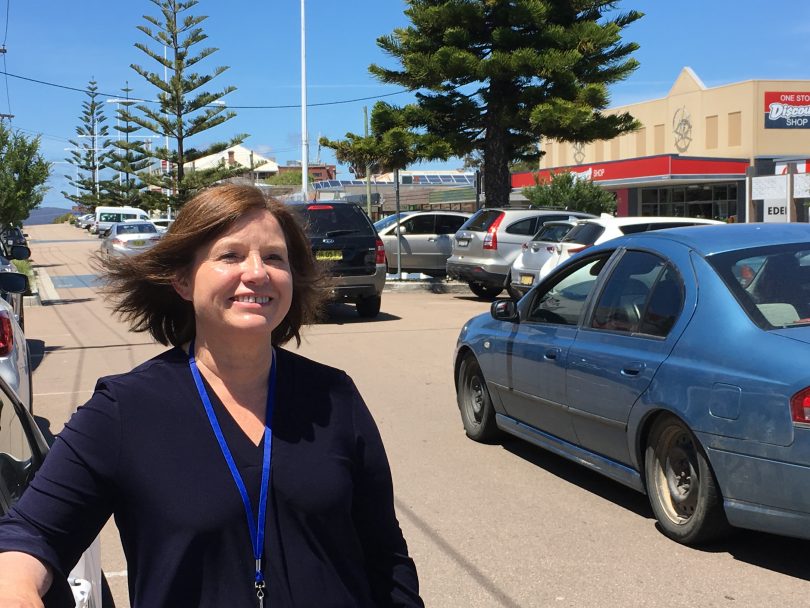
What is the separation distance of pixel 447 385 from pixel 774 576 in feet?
18.4

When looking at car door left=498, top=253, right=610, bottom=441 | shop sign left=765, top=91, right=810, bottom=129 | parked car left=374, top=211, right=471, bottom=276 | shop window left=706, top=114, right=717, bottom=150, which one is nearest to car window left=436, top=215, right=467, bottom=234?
parked car left=374, top=211, right=471, bottom=276

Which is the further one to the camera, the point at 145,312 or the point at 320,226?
the point at 320,226

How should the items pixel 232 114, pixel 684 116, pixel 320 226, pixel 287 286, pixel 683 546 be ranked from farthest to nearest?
pixel 684 116, pixel 232 114, pixel 320 226, pixel 683 546, pixel 287 286

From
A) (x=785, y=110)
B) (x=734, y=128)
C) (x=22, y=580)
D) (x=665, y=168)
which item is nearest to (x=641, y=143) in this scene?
(x=734, y=128)

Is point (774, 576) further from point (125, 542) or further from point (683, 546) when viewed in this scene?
point (125, 542)

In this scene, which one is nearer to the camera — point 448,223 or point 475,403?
point 475,403

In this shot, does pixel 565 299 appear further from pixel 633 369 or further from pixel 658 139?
pixel 658 139

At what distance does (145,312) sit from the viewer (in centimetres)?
248

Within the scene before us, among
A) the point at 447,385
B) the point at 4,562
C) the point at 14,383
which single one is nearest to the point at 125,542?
the point at 4,562

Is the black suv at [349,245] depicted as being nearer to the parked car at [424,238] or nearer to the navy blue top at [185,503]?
the parked car at [424,238]

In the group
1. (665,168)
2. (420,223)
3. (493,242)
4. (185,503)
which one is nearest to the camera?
(185,503)

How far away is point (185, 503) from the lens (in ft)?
6.47

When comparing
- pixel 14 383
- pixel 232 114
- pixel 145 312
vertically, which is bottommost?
pixel 14 383

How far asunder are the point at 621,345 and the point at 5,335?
4.43 meters
